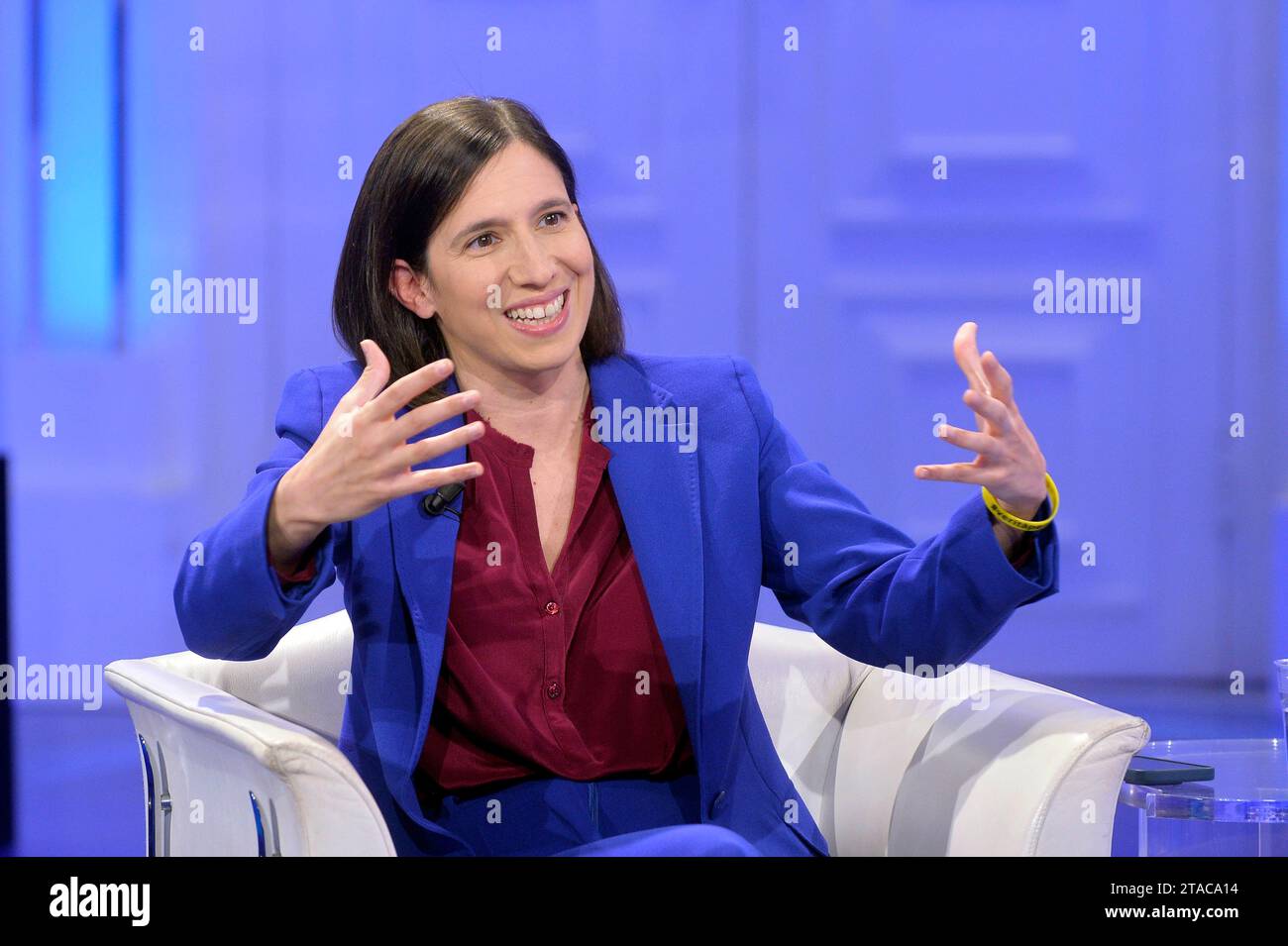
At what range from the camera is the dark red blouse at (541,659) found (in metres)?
1.62

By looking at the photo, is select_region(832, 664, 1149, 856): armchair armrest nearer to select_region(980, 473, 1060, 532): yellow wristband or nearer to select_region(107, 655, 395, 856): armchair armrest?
select_region(980, 473, 1060, 532): yellow wristband

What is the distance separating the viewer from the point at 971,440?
1.41m

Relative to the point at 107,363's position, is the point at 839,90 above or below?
above

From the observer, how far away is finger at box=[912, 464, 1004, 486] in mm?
1435

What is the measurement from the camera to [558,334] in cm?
170

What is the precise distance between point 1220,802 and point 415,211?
4.22ft

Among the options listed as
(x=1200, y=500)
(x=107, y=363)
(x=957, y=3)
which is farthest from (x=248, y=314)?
(x=1200, y=500)

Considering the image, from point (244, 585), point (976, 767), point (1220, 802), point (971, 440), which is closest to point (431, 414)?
point (244, 585)

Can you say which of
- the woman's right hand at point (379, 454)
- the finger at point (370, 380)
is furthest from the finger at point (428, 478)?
the finger at point (370, 380)

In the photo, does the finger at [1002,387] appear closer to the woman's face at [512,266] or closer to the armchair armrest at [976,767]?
the armchair armrest at [976,767]

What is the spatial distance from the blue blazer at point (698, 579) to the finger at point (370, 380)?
147 mm

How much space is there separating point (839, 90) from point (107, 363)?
1.92 m
